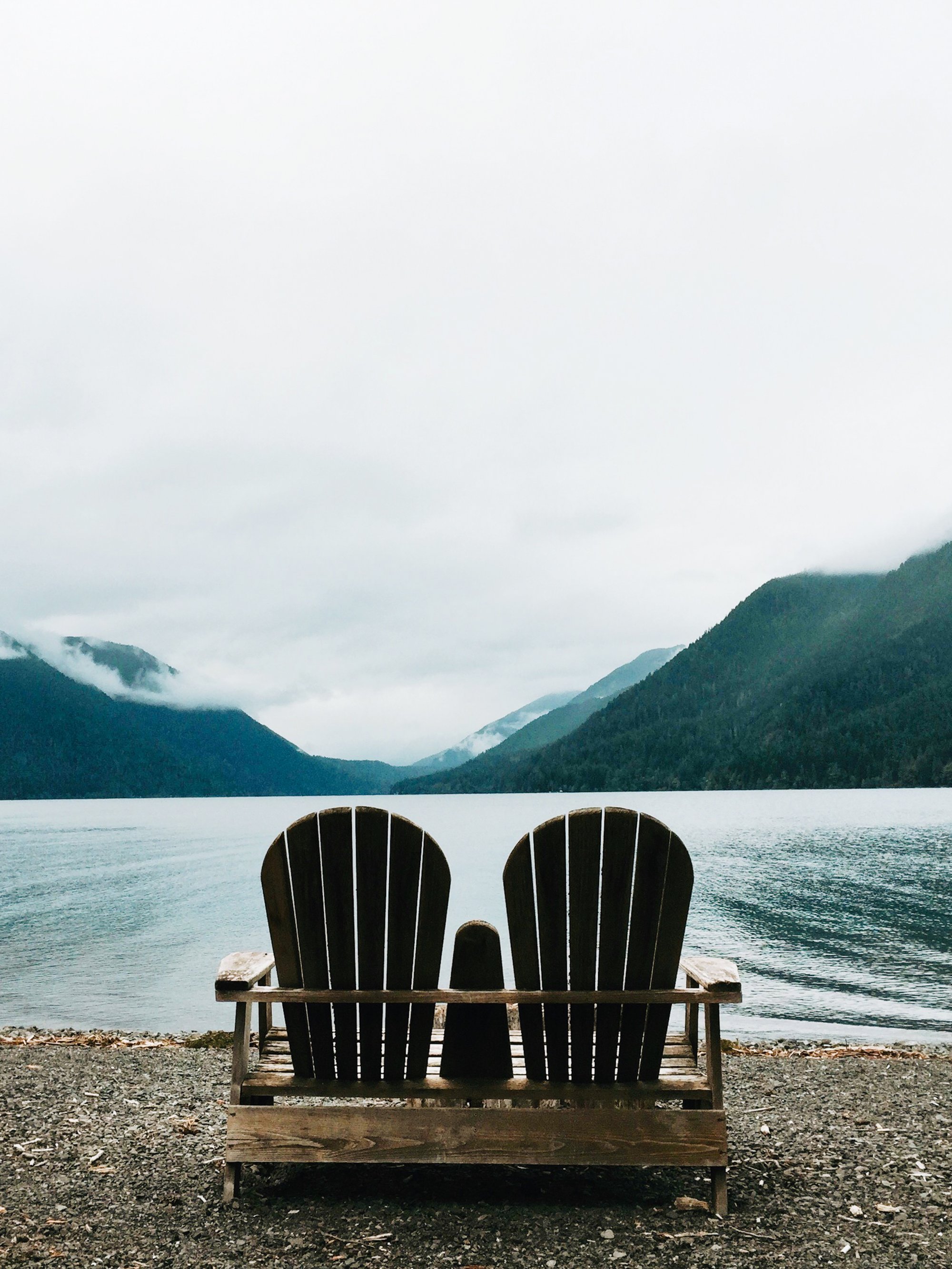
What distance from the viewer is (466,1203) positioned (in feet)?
12.1

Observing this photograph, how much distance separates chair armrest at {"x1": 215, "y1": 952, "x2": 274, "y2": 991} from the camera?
11.9 ft

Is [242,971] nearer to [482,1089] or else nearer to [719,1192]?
[482,1089]

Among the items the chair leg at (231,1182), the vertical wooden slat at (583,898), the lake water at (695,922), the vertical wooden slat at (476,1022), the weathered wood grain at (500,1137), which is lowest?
the lake water at (695,922)

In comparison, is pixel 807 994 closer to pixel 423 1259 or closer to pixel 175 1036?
pixel 175 1036

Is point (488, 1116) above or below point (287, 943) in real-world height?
below

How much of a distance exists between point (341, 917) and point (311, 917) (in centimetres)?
12

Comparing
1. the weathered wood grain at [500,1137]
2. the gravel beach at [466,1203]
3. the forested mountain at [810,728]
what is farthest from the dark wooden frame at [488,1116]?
A: the forested mountain at [810,728]

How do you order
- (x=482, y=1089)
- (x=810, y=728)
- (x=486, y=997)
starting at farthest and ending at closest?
1. (x=810, y=728)
2. (x=482, y=1089)
3. (x=486, y=997)

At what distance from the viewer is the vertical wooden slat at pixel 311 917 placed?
358cm

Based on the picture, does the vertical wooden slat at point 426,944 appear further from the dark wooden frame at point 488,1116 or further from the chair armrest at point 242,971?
the chair armrest at point 242,971

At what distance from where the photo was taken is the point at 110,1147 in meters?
4.46

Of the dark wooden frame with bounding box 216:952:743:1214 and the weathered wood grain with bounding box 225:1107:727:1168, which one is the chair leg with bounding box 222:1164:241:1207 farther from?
the weathered wood grain with bounding box 225:1107:727:1168

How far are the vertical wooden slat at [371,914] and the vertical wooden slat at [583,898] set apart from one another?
0.74 m

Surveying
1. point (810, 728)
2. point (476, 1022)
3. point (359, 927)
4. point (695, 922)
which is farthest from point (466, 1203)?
point (810, 728)
